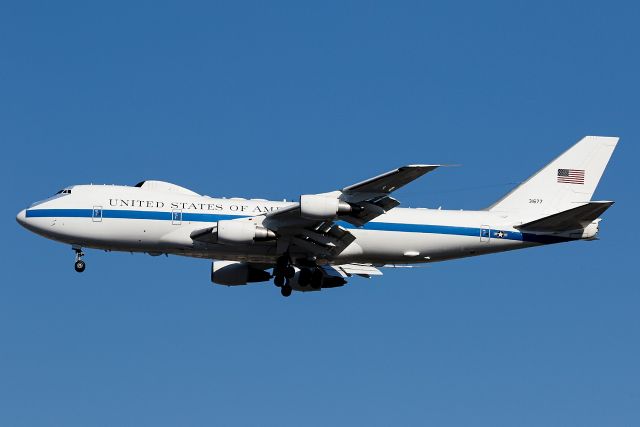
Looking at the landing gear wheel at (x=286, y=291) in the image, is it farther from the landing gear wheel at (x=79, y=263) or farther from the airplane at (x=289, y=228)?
the landing gear wheel at (x=79, y=263)

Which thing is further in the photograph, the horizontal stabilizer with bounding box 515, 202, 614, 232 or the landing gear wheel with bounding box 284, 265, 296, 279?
the landing gear wheel with bounding box 284, 265, 296, 279

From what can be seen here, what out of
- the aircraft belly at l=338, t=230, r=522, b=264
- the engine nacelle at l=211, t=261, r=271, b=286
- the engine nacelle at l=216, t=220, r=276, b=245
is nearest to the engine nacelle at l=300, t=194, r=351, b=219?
the engine nacelle at l=216, t=220, r=276, b=245

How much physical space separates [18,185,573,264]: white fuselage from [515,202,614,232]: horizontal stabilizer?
520mm

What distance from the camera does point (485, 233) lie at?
199ft

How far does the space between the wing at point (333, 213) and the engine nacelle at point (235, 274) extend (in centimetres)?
486

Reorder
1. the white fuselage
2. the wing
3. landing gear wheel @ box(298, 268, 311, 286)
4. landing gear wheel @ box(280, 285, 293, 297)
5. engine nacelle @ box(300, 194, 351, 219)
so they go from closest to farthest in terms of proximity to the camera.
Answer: the wing < engine nacelle @ box(300, 194, 351, 219) < the white fuselage < landing gear wheel @ box(280, 285, 293, 297) < landing gear wheel @ box(298, 268, 311, 286)

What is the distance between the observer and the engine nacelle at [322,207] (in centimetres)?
5431

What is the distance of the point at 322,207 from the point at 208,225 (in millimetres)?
6827

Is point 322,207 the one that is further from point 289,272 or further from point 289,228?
point 289,272

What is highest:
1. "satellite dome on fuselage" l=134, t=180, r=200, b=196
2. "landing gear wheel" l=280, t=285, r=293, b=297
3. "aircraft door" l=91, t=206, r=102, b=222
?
"satellite dome on fuselage" l=134, t=180, r=200, b=196

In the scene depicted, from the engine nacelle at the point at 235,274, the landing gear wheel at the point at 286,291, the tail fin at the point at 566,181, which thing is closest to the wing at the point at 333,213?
the landing gear wheel at the point at 286,291

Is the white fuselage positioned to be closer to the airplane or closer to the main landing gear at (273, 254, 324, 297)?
the airplane

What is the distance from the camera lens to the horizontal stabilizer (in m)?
58.0

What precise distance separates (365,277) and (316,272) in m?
4.52
